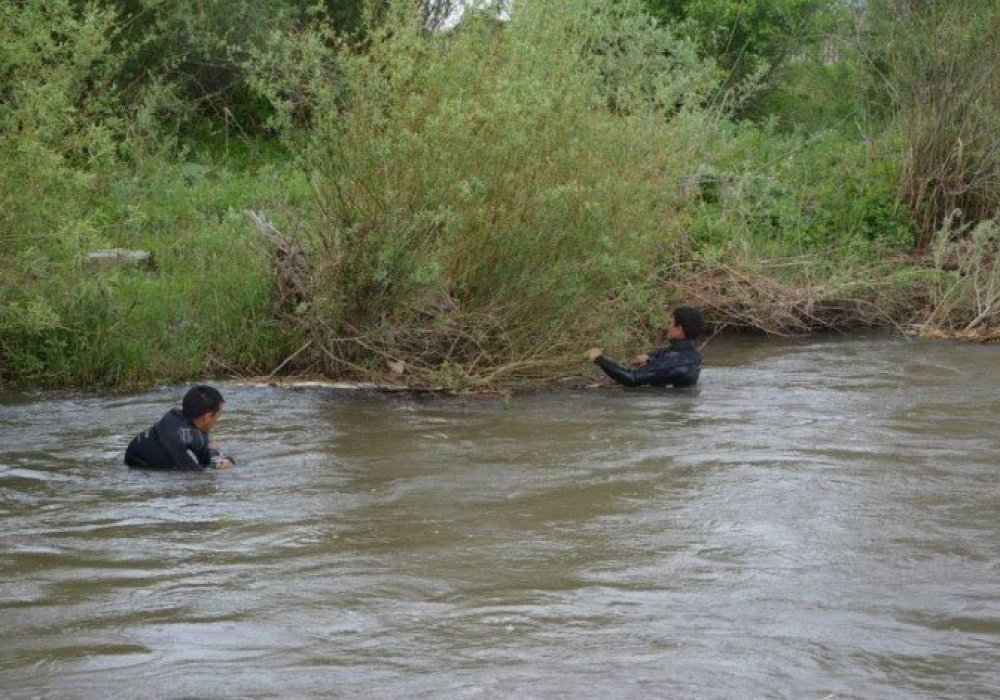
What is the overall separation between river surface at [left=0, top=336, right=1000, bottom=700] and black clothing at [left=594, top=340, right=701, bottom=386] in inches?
21.5

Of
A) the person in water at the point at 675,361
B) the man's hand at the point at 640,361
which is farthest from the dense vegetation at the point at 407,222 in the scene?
the person in water at the point at 675,361

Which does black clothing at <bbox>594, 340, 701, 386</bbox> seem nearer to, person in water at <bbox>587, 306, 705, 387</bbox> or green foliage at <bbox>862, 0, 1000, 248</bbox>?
person in water at <bbox>587, 306, 705, 387</bbox>

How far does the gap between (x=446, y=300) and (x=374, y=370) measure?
0.85 m

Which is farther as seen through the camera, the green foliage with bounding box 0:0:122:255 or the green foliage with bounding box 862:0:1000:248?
the green foliage with bounding box 862:0:1000:248

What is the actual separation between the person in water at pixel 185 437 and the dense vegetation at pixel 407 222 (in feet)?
6.34

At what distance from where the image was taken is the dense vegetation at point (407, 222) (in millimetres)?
11383

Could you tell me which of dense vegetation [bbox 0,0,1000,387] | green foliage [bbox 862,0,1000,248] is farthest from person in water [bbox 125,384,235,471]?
green foliage [bbox 862,0,1000,248]

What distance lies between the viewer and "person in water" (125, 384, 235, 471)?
905 centimetres

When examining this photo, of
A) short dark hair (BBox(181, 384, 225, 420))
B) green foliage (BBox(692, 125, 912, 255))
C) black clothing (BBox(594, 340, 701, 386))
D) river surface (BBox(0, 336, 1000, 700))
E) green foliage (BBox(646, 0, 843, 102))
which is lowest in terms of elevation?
river surface (BBox(0, 336, 1000, 700))

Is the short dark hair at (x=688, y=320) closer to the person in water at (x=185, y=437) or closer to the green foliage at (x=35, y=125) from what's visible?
the person in water at (x=185, y=437)

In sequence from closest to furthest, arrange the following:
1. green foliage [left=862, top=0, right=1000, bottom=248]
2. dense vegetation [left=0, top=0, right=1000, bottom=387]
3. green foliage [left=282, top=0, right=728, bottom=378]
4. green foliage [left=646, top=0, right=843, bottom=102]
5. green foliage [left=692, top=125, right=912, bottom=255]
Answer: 1. dense vegetation [left=0, top=0, right=1000, bottom=387]
2. green foliage [left=282, top=0, right=728, bottom=378]
3. green foliage [left=692, top=125, right=912, bottom=255]
4. green foliage [left=862, top=0, right=1000, bottom=248]
5. green foliage [left=646, top=0, right=843, bottom=102]

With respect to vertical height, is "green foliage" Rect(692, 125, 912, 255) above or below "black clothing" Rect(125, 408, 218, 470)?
above

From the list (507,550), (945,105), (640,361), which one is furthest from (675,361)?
(945,105)

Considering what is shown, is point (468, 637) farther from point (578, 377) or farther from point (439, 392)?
point (578, 377)
